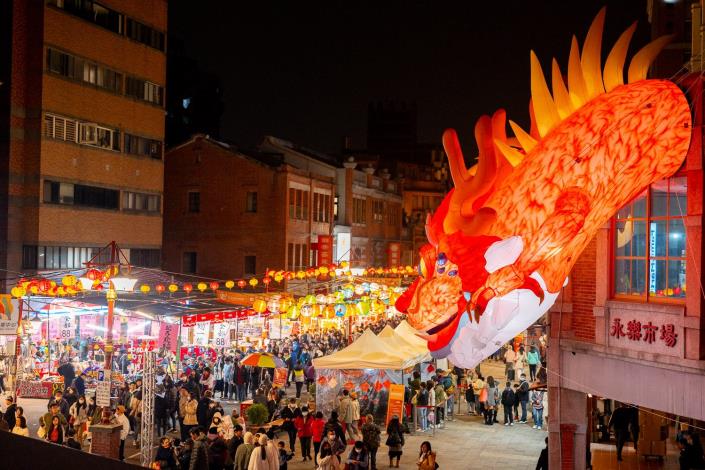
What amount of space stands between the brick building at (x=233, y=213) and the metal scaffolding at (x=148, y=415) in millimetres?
29997

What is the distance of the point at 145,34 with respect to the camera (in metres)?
45.9

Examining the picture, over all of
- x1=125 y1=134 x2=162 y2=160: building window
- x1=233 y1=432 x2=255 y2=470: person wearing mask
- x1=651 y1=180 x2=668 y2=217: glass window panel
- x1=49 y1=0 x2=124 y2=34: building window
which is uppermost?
x1=49 y1=0 x2=124 y2=34: building window

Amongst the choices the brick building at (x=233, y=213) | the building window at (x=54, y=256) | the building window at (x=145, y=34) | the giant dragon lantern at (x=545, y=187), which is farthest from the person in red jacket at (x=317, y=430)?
the brick building at (x=233, y=213)

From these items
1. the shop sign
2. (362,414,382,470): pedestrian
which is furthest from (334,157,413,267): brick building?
the shop sign

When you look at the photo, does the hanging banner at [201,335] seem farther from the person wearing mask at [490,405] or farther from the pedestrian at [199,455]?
the pedestrian at [199,455]

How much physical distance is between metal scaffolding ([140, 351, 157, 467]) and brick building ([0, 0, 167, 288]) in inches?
746

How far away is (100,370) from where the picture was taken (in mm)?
30625

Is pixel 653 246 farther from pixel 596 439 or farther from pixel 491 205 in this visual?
pixel 596 439

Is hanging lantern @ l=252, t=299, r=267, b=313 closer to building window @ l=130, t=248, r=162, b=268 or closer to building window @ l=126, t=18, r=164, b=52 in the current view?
building window @ l=130, t=248, r=162, b=268

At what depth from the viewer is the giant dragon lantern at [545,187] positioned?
1226 cm

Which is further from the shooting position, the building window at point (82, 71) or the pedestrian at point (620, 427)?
the building window at point (82, 71)

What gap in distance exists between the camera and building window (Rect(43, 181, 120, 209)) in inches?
1580

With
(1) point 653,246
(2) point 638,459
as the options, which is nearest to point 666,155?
(1) point 653,246

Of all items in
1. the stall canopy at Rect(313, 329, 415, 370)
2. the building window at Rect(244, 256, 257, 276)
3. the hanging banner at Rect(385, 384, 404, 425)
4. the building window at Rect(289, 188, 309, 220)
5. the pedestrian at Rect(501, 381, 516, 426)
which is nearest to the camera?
the stall canopy at Rect(313, 329, 415, 370)
